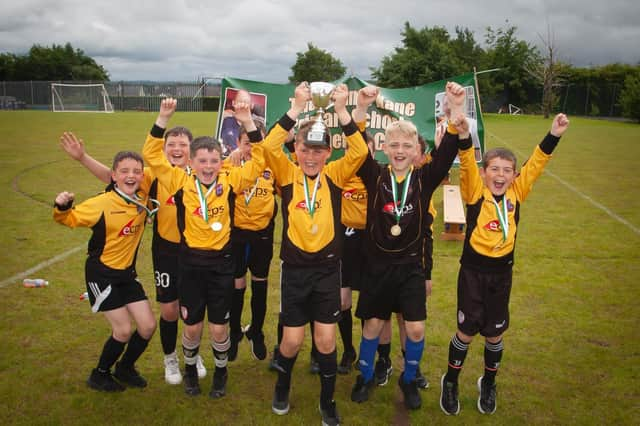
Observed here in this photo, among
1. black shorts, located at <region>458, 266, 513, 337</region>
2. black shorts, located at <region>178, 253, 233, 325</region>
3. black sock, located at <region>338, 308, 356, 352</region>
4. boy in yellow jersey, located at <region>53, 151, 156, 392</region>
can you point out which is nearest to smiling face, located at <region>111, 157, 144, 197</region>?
boy in yellow jersey, located at <region>53, 151, 156, 392</region>

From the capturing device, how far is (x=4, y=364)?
176 inches

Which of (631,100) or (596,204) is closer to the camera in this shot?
(596,204)

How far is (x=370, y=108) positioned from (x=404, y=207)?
17.5 ft

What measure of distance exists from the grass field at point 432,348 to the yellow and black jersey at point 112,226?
1130mm

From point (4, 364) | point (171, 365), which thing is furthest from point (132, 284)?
point (4, 364)

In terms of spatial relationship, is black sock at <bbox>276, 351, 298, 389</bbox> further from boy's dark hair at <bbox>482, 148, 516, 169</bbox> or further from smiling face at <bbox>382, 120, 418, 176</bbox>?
boy's dark hair at <bbox>482, 148, 516, 169</bbox>

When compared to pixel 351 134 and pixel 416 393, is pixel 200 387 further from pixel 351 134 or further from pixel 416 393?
pixel 351 134

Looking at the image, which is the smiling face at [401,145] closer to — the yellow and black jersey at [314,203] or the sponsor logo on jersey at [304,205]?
the yellow and black jersey at [314,203]

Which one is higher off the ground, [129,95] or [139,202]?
[129,95]

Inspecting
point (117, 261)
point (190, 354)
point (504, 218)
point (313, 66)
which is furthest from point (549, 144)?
point (313, 66)

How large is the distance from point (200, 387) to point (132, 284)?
1049 mm

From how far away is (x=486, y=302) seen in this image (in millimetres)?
3877

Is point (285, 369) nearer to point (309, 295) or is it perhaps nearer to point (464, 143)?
point (309, 295)

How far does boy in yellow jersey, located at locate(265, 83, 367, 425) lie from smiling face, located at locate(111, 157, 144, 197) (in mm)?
1106
